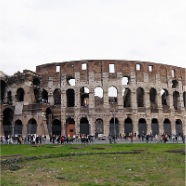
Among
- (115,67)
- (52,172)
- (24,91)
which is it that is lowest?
(52,172)

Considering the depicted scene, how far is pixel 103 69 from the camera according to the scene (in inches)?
1506

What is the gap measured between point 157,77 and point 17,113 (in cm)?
2085

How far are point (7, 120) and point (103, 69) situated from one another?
51.0 ft

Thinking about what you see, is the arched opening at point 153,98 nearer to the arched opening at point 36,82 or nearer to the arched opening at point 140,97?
the arched opening at point 140,97

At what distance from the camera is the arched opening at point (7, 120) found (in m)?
36.9

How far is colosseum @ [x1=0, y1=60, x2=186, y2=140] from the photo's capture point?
121 feet

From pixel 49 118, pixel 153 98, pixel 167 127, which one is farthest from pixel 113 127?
pixel 49 118

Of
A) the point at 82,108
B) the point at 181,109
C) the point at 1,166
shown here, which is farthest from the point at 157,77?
the point at 1,166

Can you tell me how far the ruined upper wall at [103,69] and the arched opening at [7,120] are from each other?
6.99 meters

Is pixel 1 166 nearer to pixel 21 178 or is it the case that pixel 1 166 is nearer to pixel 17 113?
pixel 21 178

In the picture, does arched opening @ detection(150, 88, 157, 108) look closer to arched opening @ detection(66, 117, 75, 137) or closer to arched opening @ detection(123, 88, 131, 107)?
arched opening @ detection(123, 88, 131, 107)

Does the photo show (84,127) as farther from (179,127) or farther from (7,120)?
(179,127)

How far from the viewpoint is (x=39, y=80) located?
39656 mm

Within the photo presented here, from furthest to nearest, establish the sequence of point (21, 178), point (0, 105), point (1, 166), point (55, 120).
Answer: point (55, 120) → point (0, 105) → point (1, 166) → point (21, 178)
